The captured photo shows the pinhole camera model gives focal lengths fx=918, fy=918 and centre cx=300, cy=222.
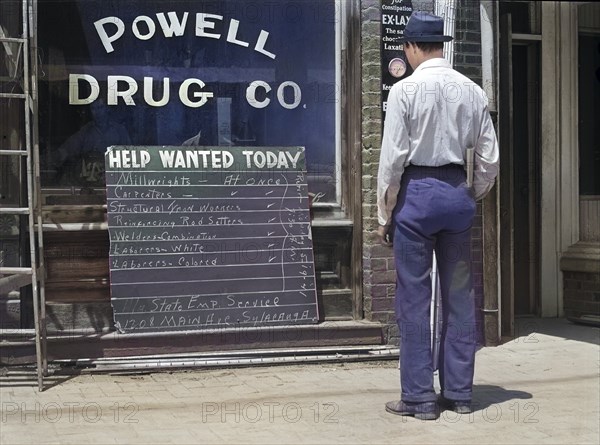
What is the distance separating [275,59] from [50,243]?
7.19ft

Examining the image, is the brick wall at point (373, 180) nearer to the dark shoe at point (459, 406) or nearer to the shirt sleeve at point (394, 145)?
the dark shoe at point (459, 406)

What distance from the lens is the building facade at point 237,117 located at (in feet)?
21.4

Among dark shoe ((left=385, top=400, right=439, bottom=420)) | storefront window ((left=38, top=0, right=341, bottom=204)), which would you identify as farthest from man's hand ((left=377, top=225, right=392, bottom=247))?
storefront window ((left=38, top=0, right=341, bottom=204))

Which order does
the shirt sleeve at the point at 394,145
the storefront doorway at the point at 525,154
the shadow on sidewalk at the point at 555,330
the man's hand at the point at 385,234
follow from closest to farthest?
the shirt sleeve at the point at 394,145, the man's hand at the point at 385,234, the shadow on sidewalk at the point at 555,330, the storefront doorway at the point at 525,154

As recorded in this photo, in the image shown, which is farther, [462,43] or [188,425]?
[462,43]

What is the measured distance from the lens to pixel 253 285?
6754 mm

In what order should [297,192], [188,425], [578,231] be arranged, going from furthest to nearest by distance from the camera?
[578,231] → [297,192] → [188,425]

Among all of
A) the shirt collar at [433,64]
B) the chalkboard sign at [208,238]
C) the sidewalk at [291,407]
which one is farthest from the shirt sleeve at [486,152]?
the chalkboard sign at [208,238]

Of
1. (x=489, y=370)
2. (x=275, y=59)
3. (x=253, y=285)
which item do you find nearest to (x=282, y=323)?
(x=253, y=285)

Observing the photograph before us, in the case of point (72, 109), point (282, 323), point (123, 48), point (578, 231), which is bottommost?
point (282, 323)

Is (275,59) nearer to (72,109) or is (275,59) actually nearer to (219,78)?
(219,78)

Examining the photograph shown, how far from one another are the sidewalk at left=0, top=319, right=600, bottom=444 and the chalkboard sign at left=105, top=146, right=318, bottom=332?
1.46 ft

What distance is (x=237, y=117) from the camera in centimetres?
697

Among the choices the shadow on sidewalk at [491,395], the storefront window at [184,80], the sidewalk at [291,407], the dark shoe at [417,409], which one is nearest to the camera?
the sidewalk at [291,407]
